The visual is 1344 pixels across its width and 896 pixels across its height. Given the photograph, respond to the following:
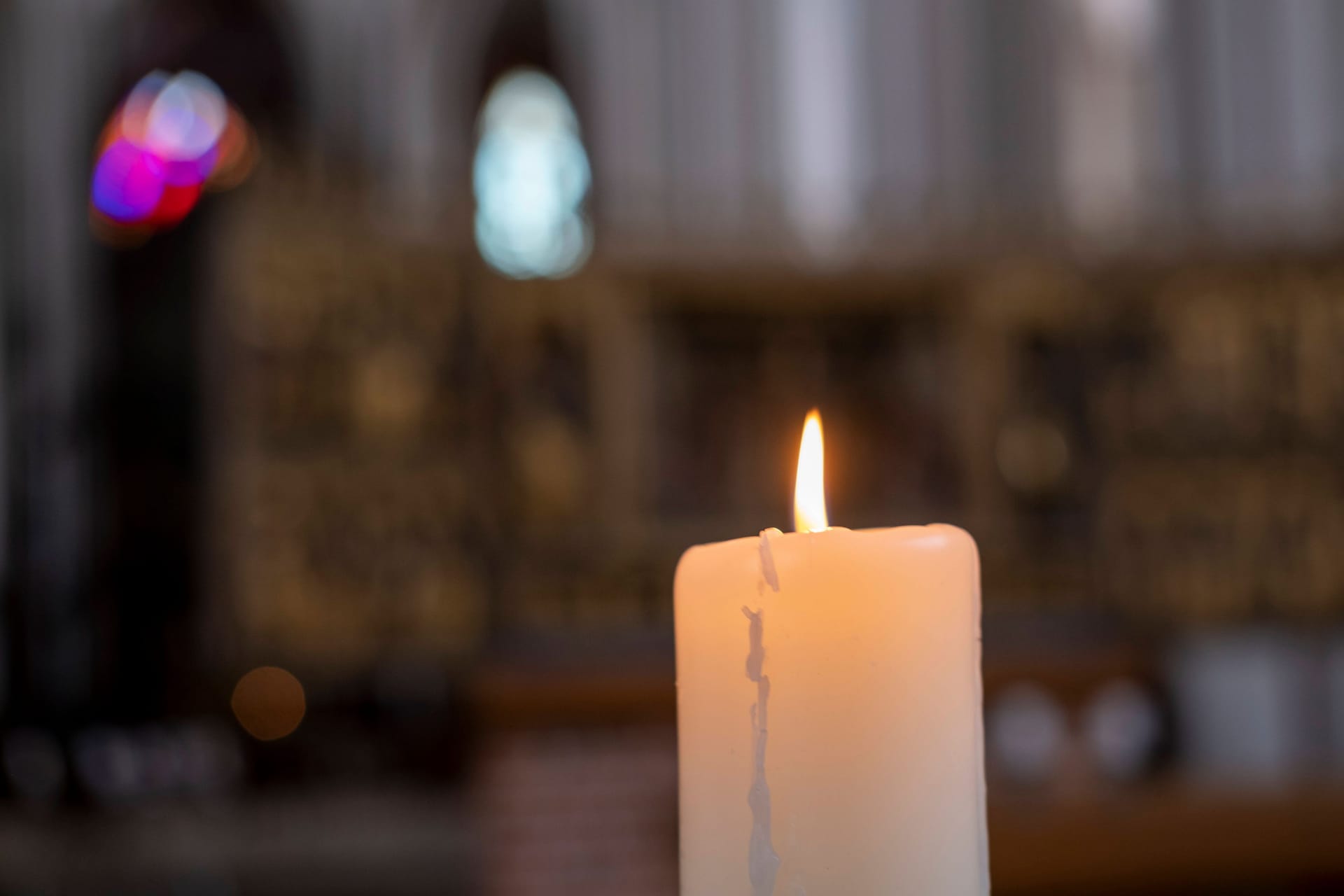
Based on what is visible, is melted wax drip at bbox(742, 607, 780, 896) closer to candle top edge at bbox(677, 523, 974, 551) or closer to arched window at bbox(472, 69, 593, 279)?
candle top edge at bbox(677, 523, 974, 551)

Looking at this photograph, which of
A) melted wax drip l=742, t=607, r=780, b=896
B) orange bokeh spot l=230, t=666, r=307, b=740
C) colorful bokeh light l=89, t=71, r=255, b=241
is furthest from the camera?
colorful bokeh light l=89, t=71, r=255, b=241

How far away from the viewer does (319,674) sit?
15.6 feet

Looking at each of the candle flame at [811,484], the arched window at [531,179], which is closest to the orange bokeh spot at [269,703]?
the arched window at [531,179]

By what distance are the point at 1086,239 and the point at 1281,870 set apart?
3448 millimetres

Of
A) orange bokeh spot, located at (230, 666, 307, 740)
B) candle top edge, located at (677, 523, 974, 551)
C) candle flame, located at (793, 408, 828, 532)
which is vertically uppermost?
candle flame, located at (793, 408, 828, 532)

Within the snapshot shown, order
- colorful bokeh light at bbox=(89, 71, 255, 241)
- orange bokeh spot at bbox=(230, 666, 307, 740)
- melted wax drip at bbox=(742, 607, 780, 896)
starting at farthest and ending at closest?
colorful bokeh light at bbox=(89, 71, 255, 241), orange bokeh spot at bbox=(230, 666, 307, 740), melted wax drip at bbox=(742, 607, 780, 896)

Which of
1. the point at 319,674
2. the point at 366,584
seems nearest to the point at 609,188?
the point at 366,584

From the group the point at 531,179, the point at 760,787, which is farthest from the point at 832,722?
the point at 531,179

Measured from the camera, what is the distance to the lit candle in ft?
1.17

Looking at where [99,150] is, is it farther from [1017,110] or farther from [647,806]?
[1017,110]

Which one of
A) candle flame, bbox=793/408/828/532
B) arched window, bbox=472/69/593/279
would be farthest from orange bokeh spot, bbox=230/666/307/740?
candle flame, bbox=793/408/828/532

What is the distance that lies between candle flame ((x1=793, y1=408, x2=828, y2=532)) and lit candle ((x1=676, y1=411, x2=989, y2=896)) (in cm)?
3

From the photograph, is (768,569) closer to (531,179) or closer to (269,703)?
(269,703)

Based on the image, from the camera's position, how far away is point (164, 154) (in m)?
5.03
